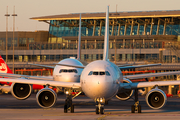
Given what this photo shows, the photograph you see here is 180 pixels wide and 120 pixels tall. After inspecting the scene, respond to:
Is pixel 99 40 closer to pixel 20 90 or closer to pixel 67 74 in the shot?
pixel 67 74

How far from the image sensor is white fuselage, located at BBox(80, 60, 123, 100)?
2123 centimetres

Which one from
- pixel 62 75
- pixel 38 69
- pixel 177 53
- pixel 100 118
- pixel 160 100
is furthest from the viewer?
pixel 38 69

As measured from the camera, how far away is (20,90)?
28062 mm

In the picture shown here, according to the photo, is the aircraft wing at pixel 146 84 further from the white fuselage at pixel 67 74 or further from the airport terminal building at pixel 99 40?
the airport terminal building at pixel 99 40

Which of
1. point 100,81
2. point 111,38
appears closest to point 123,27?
point 111,38

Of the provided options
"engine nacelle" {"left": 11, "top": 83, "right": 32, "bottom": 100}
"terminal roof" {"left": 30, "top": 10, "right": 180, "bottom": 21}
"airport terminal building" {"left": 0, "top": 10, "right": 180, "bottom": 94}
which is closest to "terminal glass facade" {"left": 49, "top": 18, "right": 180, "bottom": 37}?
"airport terminal building" {"left": 0, "top": 10, "right": 180, "bottom": 94}

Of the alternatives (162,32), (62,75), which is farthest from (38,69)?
(62,75)

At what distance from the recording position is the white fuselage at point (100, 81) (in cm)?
2123

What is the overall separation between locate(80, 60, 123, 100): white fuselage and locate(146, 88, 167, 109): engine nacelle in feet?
9.00

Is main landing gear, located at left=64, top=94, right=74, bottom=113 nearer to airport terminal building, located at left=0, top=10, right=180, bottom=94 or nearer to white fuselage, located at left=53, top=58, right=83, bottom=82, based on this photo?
white fuselage, located at left=53, top=58, right=83, bottom=82

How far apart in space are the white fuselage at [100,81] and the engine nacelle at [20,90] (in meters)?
7.21

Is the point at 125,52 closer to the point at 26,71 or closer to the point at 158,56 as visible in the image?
the point at 158,56

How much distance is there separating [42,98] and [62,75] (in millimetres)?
8237

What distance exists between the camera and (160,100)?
23.9 m
